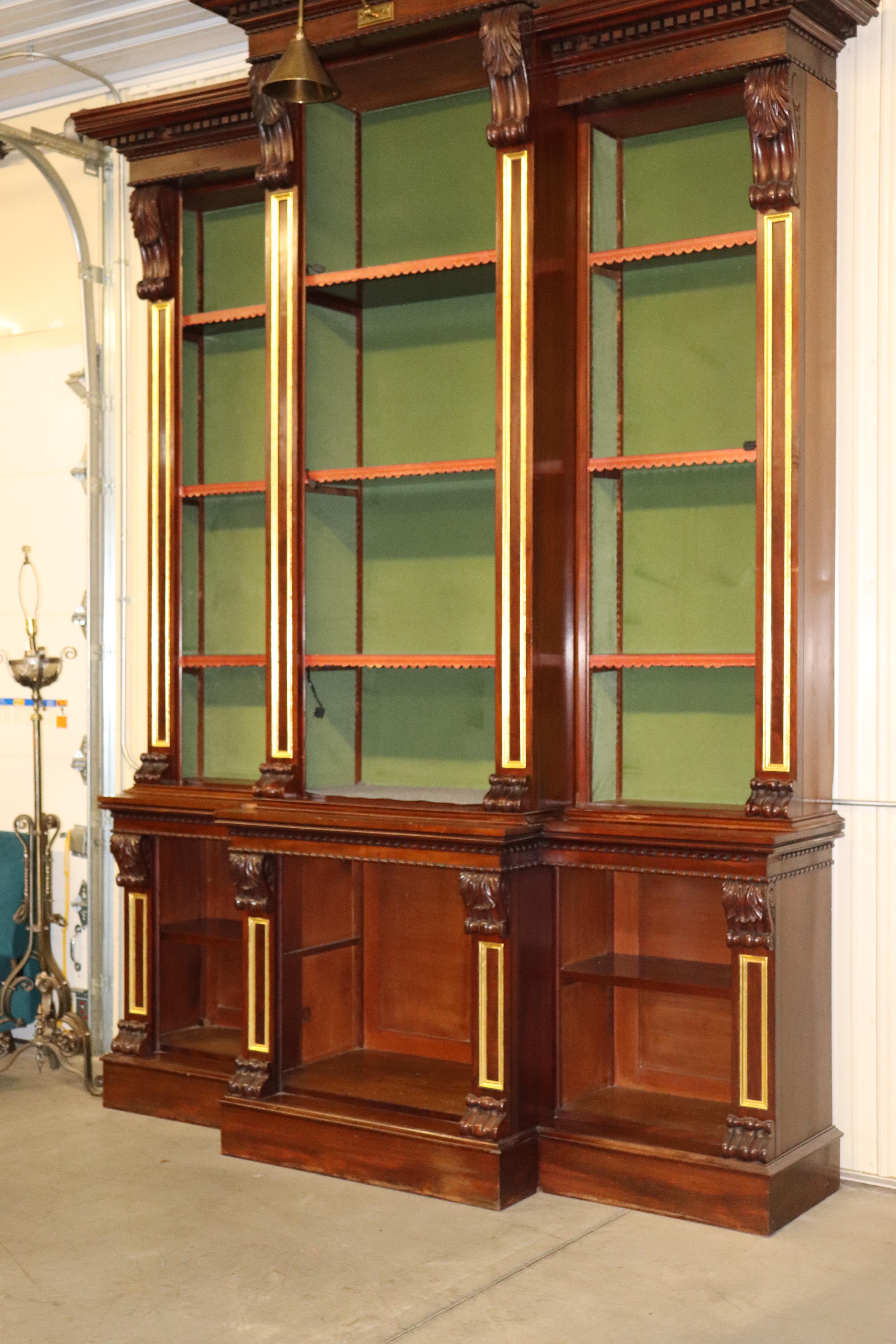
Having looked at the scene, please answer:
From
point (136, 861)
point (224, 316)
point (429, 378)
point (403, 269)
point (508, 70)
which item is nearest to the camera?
point (508, 70)

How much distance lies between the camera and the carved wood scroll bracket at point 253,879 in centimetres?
464

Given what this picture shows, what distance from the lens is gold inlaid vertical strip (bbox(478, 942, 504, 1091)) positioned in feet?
13.7

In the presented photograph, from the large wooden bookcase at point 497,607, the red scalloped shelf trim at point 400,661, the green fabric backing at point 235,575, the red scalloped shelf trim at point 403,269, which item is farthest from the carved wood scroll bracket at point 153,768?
the red scalloped shelf trim at point 403,269

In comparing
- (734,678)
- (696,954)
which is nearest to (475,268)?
(734,678)

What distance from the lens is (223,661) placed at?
5156mm

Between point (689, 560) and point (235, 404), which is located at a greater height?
point (235, 404)

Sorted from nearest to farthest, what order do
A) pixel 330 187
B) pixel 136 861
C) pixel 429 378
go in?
pixel 330 187 < pixel 429 378 < pixel 136 861

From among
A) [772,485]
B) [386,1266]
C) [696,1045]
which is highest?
[772,485]

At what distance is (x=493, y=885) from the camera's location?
4.15m

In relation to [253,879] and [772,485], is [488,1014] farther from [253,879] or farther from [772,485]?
[772,485]

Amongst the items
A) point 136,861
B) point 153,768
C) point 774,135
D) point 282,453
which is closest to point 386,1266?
point 136,861

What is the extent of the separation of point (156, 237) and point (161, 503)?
0.91 metres

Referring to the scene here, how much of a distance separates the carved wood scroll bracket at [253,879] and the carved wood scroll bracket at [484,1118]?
90 centimetres

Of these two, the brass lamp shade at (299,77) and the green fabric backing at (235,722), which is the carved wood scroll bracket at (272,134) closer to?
the brass lamp shade at (299,77)
